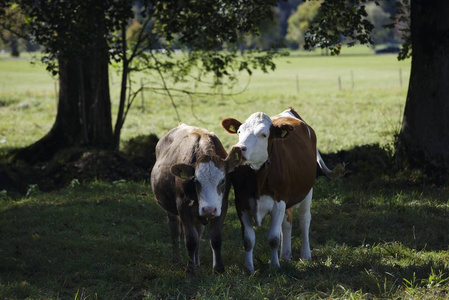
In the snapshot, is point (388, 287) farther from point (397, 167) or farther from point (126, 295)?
point (397, 167)

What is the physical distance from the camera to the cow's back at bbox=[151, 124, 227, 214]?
25.5 ft

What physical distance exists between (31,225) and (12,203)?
177 cm

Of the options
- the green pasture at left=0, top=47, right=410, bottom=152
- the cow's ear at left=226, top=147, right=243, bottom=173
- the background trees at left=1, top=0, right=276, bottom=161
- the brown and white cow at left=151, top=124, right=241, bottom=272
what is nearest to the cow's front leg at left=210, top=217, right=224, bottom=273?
the brown and white cow at left=151, top=124, right=241, bottom=272

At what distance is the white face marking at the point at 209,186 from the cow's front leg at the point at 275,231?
0.80 m

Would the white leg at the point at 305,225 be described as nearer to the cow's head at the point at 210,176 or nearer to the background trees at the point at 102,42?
the cow's head at the point at 210,176

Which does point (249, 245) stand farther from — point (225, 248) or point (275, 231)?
point (225, 248)

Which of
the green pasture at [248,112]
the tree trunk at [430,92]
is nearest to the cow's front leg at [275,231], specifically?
the tree trunk at [430,92]

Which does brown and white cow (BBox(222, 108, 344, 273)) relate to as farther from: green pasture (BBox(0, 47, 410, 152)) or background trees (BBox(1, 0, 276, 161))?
green pasture (BBox(0, 47, 410, 152))

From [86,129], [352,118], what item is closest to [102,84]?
[86,129]

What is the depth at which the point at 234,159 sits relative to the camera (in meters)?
7.28

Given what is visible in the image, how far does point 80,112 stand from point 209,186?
10.0m

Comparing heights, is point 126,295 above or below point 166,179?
below

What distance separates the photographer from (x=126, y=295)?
22.5 ft

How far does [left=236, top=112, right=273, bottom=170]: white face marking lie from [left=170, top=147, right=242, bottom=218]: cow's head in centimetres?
18
